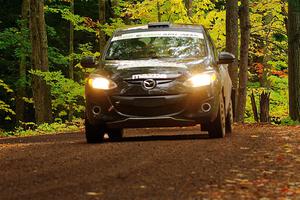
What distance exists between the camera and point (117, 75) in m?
9.70

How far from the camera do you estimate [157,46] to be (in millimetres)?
10820

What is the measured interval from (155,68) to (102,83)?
843 millimetres

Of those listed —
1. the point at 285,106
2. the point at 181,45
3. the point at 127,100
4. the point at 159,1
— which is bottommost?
the point at 285,106

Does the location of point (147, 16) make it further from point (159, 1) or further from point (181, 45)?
point (181, 45)

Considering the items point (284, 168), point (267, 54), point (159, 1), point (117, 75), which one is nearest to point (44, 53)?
point (159, 1)

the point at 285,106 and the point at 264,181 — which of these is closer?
the point at 264,181

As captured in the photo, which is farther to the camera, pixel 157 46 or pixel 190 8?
pixel 190 8

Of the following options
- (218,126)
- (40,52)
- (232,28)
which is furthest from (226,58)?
(40,52)

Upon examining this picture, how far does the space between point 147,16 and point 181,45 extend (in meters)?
15.9

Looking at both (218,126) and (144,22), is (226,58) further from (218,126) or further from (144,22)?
(144,22)

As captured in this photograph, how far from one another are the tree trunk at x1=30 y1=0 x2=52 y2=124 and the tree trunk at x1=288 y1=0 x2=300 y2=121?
384 inches

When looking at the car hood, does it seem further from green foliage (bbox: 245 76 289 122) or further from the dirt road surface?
green foliage (bbox: 245 76 289 122)

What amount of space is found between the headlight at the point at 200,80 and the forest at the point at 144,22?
6.07ft

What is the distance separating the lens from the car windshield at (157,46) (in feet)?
34.9
